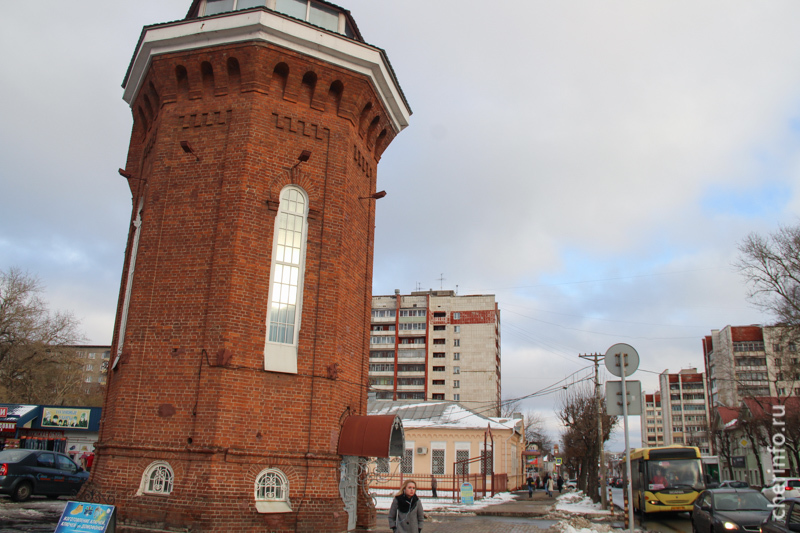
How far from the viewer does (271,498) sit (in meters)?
11.8

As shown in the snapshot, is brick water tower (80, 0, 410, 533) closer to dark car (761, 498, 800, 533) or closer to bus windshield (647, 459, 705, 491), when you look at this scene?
dark car (761, 498, 800, 533)

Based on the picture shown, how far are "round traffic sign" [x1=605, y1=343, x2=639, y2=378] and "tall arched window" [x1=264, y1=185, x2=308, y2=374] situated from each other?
648 cm

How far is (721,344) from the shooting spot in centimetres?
10106

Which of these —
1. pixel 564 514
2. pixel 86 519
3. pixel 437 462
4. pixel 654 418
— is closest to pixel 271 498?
pixel 86 519

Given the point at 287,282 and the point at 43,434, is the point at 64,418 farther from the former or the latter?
the point at 287,282

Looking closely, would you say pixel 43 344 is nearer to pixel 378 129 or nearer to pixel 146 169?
Result: pixel 146 169

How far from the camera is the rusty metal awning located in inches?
489

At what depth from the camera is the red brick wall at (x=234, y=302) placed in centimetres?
1162

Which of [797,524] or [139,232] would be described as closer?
[797,524]

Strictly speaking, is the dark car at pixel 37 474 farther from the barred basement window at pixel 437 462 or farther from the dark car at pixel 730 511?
the barred basement window at pixel 437 462

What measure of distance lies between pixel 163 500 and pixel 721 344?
356ft

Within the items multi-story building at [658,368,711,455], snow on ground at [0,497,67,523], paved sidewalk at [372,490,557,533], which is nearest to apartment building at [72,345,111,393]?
snow on ground at [0,497,67,523]

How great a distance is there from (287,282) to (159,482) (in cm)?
486

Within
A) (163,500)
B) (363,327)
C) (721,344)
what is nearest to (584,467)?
(363,327)
